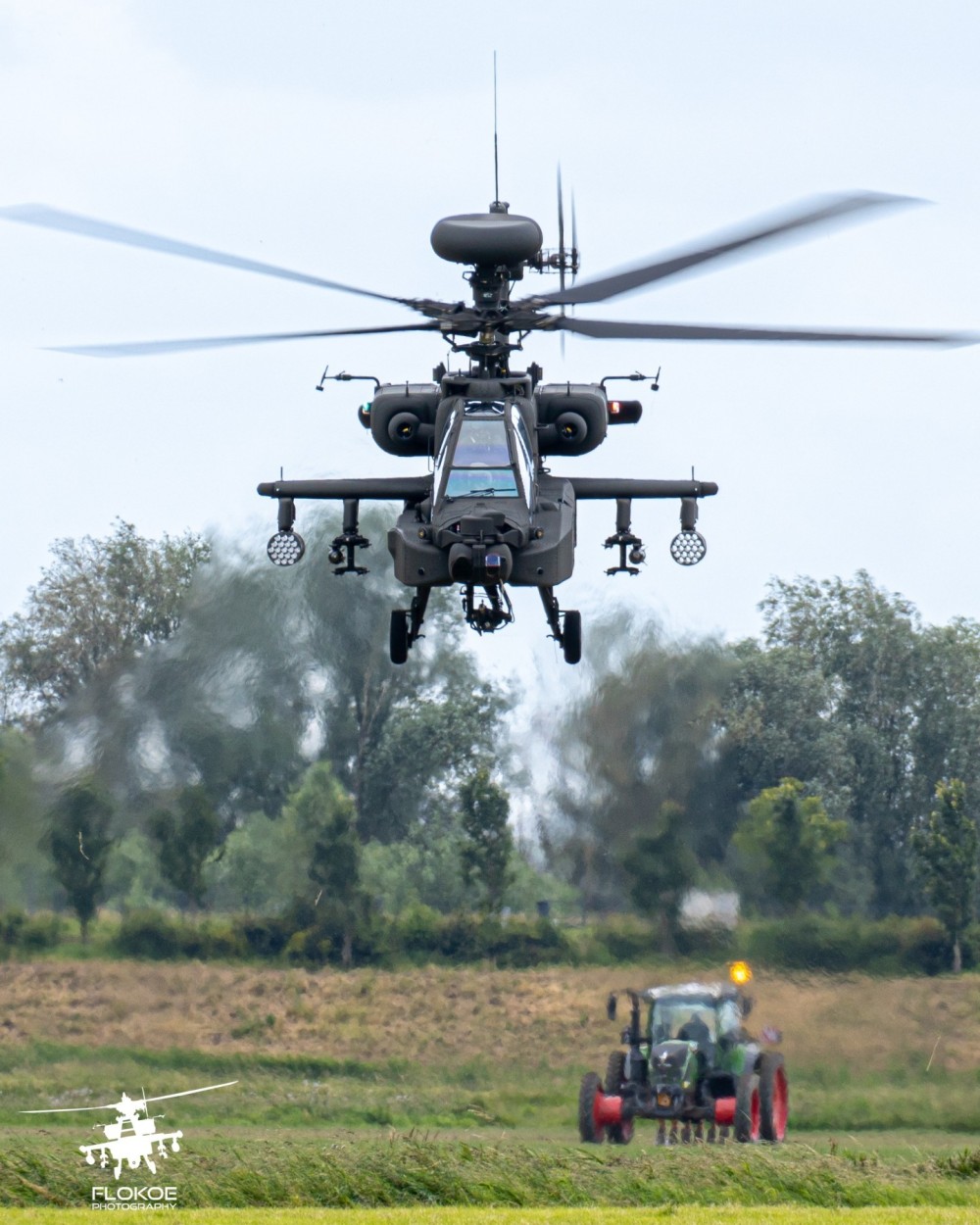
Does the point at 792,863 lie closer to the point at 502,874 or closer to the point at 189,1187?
the point at 502,874

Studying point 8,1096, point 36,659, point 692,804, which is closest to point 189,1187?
point 8,1096

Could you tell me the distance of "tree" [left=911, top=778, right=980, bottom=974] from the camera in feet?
100

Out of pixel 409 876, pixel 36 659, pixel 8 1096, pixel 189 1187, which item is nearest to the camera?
pixel 189 1187

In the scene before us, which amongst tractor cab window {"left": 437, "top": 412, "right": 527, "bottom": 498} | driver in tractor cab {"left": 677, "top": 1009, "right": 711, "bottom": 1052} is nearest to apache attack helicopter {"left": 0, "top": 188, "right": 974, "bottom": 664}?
tractor cab window {"left": 437, "top": 412, "right": 527, "bottom": 498}

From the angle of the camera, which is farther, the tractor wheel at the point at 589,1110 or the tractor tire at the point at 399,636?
the tractor wheel at the point at 589,1110

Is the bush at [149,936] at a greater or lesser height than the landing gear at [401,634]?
lesser

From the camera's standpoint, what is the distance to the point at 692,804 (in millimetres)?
30000

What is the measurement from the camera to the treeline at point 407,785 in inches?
1182

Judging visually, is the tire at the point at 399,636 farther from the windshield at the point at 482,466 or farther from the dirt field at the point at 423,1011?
the dirt field at the point at 423,1011

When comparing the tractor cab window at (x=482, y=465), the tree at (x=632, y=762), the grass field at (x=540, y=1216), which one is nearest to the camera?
the grass field at (x=540, y=1216)

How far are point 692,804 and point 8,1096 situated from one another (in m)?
9.10

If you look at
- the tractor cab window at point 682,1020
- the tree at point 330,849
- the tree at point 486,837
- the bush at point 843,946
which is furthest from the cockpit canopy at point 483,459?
the tree at point 330,849

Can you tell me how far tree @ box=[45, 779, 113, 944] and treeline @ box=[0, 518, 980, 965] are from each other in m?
0.03

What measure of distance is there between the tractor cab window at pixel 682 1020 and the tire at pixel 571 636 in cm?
598
